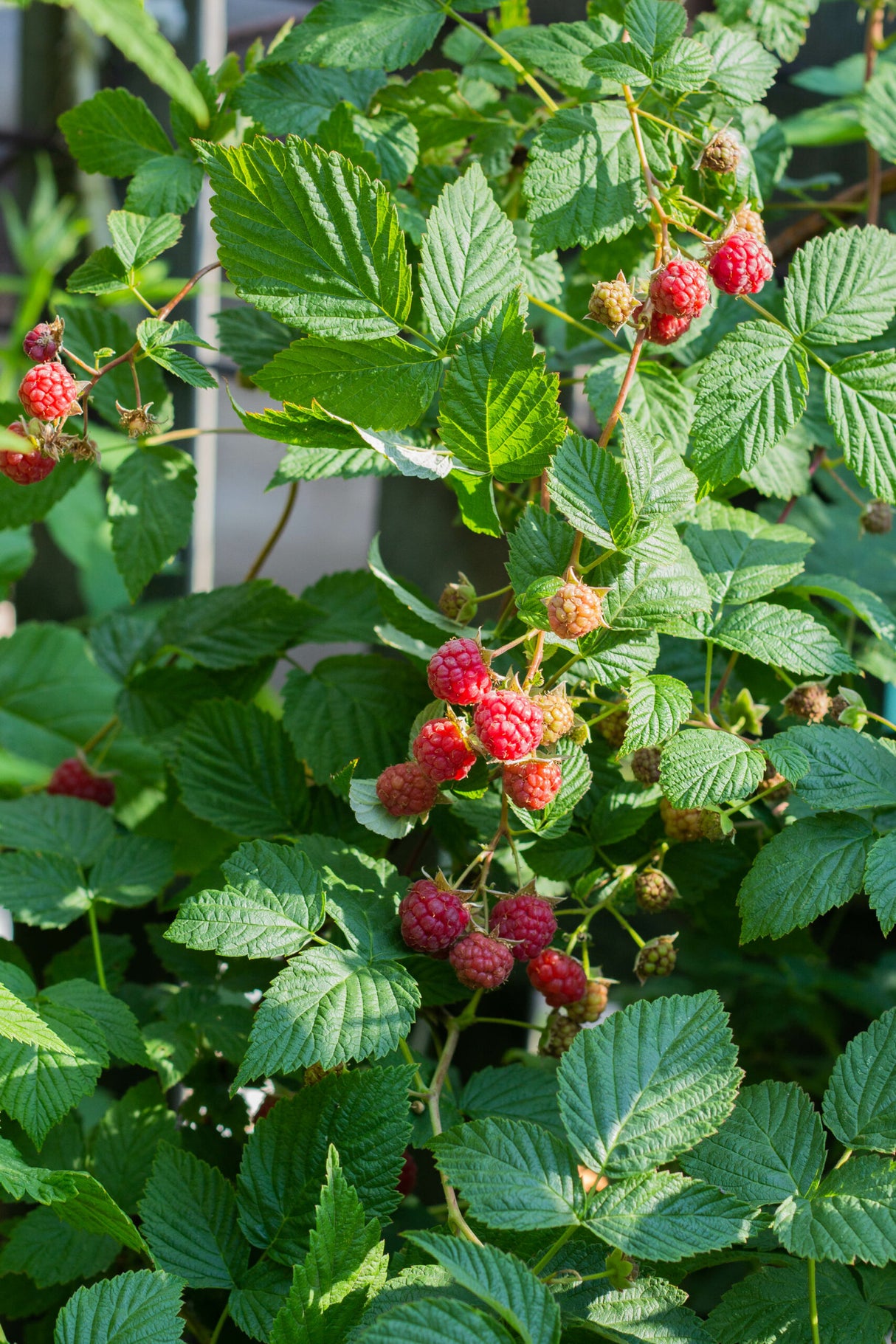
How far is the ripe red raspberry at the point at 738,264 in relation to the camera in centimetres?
61

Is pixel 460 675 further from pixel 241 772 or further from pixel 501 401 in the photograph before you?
pixel 241 772

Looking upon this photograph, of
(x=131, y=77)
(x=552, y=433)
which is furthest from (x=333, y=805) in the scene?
(x=131, y=77)

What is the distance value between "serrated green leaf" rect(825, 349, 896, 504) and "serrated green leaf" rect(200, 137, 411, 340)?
0.28m

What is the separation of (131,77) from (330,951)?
152 cm

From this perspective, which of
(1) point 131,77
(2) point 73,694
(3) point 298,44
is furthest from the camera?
(1) point 131,77

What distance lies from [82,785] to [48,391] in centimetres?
50

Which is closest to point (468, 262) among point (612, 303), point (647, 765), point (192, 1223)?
point (612, 303)

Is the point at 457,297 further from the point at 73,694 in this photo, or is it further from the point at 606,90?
the point at 73,694

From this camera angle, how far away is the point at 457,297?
604 millimetres

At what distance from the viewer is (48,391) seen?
605mm

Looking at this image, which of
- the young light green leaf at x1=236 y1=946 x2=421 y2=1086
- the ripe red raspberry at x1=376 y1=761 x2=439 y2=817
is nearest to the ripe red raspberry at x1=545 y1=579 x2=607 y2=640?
the ripe red raspberry at x1=376 y1=761 x2=439 y2=817

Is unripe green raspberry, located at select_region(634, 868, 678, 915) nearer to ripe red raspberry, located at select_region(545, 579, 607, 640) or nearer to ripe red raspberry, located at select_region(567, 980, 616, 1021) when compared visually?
ripe red raspberry, located at select_region(567, 980, 616, 1021)

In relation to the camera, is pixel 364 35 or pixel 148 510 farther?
pixel 148 510

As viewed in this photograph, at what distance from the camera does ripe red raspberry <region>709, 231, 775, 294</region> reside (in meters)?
0.61
